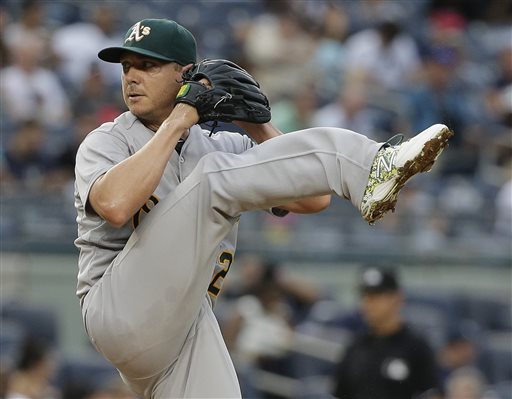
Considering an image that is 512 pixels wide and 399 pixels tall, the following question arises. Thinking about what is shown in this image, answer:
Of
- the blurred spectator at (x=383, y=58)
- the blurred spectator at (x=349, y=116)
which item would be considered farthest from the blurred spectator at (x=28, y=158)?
the blurred spectator at (x=383, y=58)

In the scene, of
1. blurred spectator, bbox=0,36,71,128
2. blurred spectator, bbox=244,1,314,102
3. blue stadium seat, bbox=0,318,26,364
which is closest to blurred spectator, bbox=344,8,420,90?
blurred spectator, bbox=244,1,314,102

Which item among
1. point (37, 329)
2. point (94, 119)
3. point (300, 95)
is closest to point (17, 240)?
point (37, 329)

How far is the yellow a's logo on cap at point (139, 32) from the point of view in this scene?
12.6 feet

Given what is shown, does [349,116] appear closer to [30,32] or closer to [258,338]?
[30,32]

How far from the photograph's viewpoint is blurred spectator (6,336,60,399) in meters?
5.91

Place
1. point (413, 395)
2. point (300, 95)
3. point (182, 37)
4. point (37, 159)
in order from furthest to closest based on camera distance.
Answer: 1. point (300, 95)
2. point (37, 159)
3. point (413, 395)
4. point (182, 37)

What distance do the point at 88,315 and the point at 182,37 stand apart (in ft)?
3.16

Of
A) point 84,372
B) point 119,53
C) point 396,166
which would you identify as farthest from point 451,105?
point 396,166

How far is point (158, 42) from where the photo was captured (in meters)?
3.86

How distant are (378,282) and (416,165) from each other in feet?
8.27

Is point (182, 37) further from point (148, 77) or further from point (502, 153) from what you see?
point (502, 153)

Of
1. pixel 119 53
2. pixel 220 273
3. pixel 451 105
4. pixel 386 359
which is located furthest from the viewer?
pixel 451 105

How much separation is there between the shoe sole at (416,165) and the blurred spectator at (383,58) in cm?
739

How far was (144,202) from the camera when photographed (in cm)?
366
